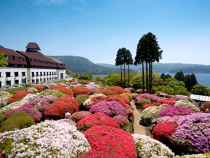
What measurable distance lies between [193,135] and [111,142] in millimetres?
4520

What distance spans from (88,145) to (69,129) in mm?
1146

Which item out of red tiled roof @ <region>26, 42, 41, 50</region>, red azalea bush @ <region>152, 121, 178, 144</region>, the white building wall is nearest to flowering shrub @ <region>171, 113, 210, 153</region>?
red azalea bush @ <region>152, 121, 178, 144</region>

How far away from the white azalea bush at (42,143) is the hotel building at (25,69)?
3904 centimetres

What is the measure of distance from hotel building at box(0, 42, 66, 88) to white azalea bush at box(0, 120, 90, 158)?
1537 inches

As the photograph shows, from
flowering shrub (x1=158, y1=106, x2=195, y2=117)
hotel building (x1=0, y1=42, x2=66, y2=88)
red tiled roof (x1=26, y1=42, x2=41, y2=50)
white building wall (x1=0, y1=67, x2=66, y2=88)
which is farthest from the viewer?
red tiled roof (x1=26, y1=42, x2=41, y2=50)

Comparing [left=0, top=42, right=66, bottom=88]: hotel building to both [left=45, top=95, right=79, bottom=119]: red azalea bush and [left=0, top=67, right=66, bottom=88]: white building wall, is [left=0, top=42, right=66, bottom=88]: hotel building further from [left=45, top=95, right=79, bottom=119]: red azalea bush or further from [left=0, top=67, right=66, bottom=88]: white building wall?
[left=45, top=95, right=79, bottom=119]: red azalea bush

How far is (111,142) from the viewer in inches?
207

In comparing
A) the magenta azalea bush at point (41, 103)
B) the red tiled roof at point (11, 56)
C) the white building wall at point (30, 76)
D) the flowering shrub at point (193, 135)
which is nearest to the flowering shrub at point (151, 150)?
the flowering shrub at point (193, 135)

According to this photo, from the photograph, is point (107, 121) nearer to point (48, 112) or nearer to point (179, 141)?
point (179, 141)

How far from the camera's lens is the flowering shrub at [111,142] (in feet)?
16.1

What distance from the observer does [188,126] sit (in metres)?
6.94

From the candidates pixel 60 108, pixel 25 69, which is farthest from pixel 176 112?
pixel 25 69

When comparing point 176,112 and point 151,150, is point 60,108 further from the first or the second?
point 176,112

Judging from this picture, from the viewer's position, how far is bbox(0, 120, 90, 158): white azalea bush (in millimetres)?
4180
